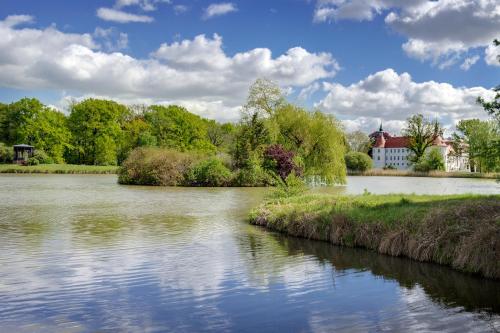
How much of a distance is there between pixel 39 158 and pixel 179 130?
21.3 metres

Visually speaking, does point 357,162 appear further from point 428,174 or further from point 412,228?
point 412,228

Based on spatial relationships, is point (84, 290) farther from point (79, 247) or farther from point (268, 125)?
point (268, 125)

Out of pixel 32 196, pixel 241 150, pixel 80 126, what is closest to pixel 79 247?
pixel 32 196

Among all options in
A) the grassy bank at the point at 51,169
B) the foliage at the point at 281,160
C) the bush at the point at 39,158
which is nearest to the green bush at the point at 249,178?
the foliage at the point at 281,160

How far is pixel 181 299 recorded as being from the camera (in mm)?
10000

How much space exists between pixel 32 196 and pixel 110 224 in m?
15.3

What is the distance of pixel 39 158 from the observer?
71.9 metres

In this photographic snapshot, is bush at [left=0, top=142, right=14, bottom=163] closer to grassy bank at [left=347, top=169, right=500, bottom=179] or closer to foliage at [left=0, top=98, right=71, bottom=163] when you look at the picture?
foliage at [left=0, top=98, right=71, bottom=163]

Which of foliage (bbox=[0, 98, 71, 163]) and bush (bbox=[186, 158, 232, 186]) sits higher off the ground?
foliage (bbox=[0, 98, 71, 163])

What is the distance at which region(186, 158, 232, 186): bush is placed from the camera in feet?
161

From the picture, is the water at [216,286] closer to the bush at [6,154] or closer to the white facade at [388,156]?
the bush at [6,154]

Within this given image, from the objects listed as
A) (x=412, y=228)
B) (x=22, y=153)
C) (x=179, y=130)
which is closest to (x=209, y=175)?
(x=179, y=130)

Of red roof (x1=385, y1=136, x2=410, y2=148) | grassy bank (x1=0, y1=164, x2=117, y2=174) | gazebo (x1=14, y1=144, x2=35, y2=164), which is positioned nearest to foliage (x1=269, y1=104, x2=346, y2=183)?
grassy bank (x1=0, y1=164, x2=117, y2=174)

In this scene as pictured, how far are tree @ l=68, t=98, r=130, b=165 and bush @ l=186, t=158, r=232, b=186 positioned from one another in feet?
107
